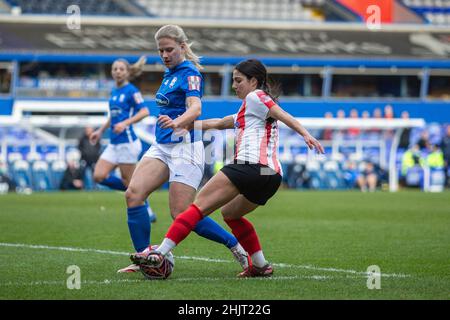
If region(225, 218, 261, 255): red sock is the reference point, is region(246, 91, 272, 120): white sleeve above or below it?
above

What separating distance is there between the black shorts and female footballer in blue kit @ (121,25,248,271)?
2.25 ft

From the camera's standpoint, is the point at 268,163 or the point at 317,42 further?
the point at 317,42

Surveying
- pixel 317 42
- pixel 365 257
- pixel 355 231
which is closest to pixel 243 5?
pixel 317 42

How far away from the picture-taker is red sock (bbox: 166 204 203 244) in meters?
6.83

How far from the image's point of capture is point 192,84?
7418mm

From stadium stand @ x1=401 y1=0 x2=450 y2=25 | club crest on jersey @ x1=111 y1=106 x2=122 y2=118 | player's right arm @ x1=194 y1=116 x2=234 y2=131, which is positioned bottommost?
club crest on jersey @ x1=111 y1=106 x2=122 y2=118

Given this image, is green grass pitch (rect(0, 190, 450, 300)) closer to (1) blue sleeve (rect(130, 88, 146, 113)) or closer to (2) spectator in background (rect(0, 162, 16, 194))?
(1) blue sleeve (rect(130, 88, 146, 113))

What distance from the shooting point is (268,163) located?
6.93 metres

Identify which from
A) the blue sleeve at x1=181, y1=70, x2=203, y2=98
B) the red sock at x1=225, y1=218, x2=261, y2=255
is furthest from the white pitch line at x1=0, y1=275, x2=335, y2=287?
the blue sleeve at x1=181, y1=70, x2=203, y2=98

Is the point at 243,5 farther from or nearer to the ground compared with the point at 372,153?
farther from the ground

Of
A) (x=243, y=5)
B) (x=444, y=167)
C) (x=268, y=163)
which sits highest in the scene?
(x=243, y=5)

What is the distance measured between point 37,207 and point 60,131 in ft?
33.2
